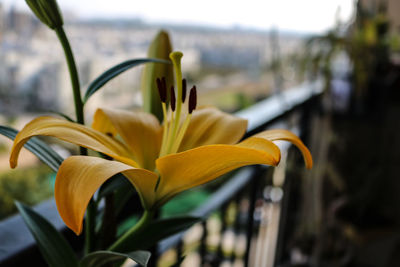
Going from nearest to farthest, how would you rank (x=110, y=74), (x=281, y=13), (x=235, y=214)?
1. (x=110, y=74)
2. (x=235, y=214)
3. (x=281, y=13)

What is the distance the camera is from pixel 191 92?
328mm

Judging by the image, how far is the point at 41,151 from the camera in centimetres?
30

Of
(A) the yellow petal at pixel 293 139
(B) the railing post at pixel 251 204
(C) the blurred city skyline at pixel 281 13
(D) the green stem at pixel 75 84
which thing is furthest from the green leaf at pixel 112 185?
(C) the blurred city skyline at pixel 281 13

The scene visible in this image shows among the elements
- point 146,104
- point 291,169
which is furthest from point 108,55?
point 146,104

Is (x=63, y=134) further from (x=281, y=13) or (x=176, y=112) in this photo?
(x=281, y=13)

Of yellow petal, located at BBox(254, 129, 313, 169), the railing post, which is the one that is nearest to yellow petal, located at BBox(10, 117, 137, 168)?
yellow petal, located at BBox(254, 129, 313, 169)

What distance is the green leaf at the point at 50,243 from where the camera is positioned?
11.9 inches

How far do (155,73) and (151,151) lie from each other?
74 millimetres

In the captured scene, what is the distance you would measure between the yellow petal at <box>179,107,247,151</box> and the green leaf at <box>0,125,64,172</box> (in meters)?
0.11

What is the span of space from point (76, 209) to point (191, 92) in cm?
15

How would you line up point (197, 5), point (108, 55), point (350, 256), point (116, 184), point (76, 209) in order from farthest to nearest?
point (197, 5) → point (108, 55) → point (350, 256) → point (116, 184) → point (76, 209)

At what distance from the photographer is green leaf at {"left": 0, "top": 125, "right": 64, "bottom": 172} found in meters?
0.29

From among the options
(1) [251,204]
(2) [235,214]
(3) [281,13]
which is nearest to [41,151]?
(1) [251,204]

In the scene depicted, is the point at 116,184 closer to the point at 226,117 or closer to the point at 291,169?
the point at 226,117
